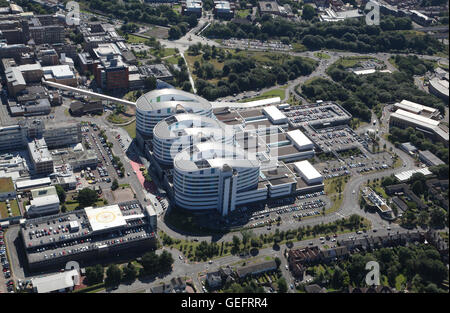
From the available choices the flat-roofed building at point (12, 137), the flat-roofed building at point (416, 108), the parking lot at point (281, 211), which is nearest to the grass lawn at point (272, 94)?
the flat-roofed building at point (416, 108)

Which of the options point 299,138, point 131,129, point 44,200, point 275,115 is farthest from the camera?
point 275,115

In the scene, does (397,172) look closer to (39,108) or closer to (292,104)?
(292,104)

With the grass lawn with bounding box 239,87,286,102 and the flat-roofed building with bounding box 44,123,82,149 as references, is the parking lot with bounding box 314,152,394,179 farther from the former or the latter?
the flat-roofed building with bounding box 44,123,82,149

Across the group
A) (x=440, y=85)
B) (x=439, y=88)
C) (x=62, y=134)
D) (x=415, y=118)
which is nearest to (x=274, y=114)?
(x=415, y=118)

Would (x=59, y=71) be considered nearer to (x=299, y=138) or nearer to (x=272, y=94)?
(x=272, y=94)

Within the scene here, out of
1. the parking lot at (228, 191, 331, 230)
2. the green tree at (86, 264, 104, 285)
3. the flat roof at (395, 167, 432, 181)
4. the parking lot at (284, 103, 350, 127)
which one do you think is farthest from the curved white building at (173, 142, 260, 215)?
the flat roof at (395, 167, 432, 181)

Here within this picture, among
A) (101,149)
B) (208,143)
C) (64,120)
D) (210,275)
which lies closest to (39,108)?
(64,120)
